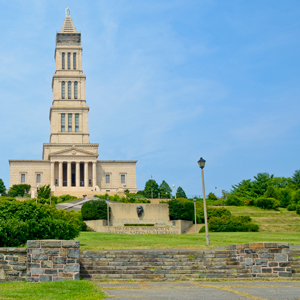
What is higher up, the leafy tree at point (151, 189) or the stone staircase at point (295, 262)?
the leafy tree at point (151, 189)

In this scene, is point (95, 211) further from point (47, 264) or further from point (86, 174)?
point (86, 174)

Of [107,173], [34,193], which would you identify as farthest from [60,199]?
[107,173]

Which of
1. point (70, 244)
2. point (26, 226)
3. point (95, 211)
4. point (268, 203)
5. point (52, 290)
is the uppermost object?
point (268, 203)

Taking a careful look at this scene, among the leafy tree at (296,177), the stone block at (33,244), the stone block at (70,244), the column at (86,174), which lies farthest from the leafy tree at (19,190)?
the stone block at (70,244)

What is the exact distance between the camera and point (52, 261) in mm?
13703

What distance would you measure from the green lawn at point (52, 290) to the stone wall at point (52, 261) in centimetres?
61

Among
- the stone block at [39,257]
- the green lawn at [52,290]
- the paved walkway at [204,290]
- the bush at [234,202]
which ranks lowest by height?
the paved walkway at [204,290]

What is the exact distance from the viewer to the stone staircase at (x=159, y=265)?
14570mm

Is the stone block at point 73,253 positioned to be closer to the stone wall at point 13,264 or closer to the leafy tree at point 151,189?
the stone wall at point 13,264

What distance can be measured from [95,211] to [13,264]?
3248 cm

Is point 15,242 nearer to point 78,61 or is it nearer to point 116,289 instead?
point 116,289

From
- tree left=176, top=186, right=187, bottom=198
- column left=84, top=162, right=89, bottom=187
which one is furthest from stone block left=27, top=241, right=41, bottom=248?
tree left=176, top=186, right=187, bottom=198

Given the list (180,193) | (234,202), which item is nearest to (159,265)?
(234,202)

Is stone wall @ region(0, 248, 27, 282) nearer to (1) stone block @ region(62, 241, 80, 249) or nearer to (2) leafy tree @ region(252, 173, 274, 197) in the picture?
(1) stone block @ region(62, 241, 80, 249)
